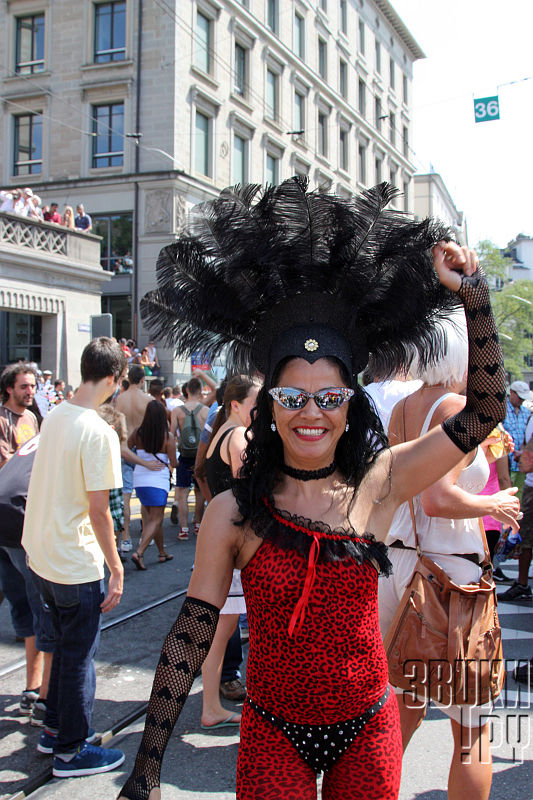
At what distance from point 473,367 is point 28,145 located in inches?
1132

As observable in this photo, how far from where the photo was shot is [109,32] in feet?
84.6

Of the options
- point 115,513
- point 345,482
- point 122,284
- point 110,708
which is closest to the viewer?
point 345,482

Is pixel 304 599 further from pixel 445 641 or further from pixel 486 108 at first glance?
pixel 486 108

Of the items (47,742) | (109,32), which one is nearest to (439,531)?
(47,742)

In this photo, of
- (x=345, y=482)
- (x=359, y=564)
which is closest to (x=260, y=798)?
(x=359, y=564)

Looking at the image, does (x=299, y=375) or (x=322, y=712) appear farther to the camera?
(x=299, y=375)

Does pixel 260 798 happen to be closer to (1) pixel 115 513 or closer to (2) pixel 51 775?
(2) pixel 51 775

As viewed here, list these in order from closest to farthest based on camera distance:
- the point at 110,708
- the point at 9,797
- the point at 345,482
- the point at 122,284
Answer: the point at 345,482, the point at 9,797, the point at 110,708, the point at 122,284

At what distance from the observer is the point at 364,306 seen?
2.23 meters

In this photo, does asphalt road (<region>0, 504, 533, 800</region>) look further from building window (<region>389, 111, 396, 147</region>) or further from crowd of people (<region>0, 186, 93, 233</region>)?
building window (<region>389, 111, 396, 147</region>)

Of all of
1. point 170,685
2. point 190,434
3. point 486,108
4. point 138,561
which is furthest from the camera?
point 486,108

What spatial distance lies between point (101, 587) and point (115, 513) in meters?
2.42

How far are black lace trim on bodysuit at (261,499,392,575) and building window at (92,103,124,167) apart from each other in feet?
85.2

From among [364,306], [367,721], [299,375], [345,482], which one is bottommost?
[367,721]
